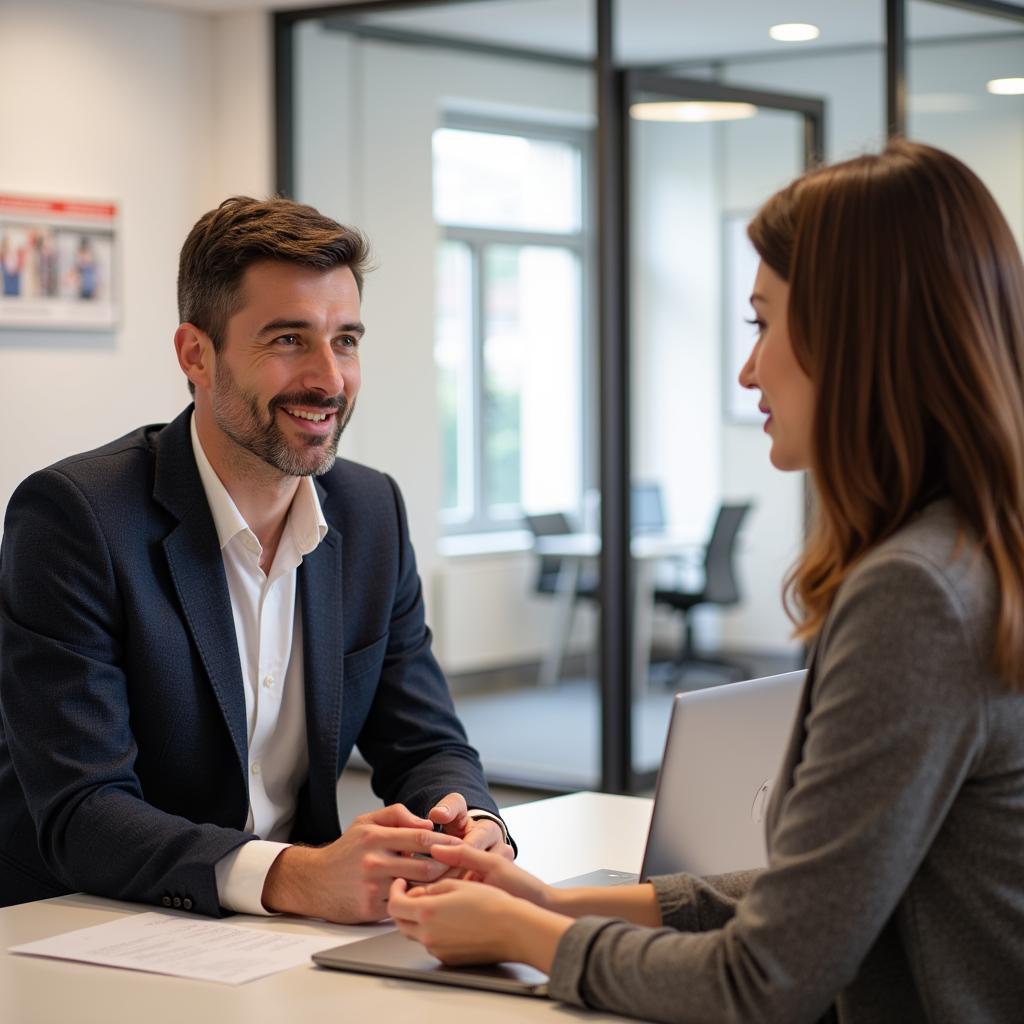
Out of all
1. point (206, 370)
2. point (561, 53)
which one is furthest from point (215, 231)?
point (561, 53)

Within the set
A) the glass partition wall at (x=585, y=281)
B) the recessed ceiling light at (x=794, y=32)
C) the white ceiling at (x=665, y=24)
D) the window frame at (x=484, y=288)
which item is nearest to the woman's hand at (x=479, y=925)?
the glass partition wall at (x=585, y=281)

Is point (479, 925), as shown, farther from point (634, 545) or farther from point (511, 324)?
point (511, 324)

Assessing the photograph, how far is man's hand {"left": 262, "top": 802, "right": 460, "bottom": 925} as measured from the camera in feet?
5.68

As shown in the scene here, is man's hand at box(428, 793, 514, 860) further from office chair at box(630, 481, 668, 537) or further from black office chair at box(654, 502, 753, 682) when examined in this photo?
office chair at box(630, 481, 668, 537)

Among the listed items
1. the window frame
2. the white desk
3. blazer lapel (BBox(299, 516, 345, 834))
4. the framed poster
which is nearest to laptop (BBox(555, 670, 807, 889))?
blazer lapel (BBox(299, 516, 345, 834))

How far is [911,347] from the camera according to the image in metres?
1.27

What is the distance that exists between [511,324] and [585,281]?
54 centimetres

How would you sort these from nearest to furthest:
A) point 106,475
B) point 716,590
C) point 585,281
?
point 106,475
point 716,590
point 585,281

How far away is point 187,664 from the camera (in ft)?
6.73

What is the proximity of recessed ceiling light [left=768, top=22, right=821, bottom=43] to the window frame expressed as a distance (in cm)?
156

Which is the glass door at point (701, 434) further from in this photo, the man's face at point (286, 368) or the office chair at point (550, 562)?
the man's face at point (286, 368)

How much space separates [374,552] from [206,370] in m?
0.35

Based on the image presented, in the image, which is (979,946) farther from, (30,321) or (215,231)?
(30,321)

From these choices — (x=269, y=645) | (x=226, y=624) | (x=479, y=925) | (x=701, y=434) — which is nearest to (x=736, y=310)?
(x=701, y=434)
